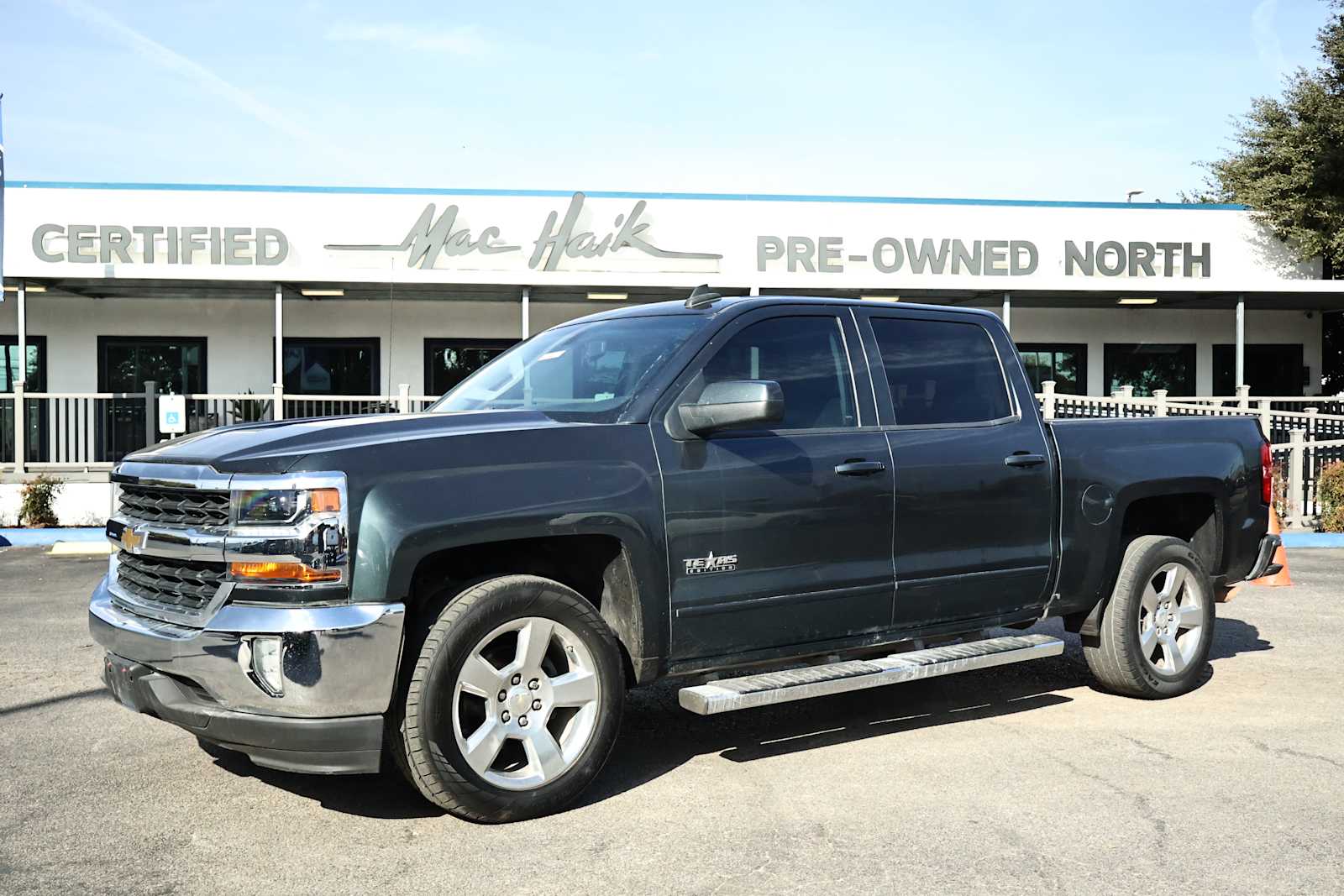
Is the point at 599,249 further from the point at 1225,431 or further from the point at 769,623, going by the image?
the point at 769,623

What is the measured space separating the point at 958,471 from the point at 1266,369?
837 inches

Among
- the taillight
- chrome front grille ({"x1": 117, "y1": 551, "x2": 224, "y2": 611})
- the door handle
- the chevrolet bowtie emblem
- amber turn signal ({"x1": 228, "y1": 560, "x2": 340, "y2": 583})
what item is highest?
the door handle

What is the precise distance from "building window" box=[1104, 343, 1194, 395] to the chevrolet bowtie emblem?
21.5 m

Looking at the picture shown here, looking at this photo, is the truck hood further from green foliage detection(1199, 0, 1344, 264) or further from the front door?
green foliage detection(1199, 0, 1344, 264)

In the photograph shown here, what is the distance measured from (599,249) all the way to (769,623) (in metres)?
16.6

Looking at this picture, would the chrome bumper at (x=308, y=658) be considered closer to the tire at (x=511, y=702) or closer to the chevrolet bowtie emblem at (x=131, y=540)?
the tire at (x=511, y=702)

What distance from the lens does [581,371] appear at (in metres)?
5.52

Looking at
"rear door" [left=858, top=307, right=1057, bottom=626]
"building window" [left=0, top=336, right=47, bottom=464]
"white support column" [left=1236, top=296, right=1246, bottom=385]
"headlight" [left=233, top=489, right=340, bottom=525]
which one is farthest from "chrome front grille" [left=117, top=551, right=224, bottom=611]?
"white support column" [left=1236, top=296, right=1246, bottom=385]

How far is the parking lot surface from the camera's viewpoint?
3.99 metres

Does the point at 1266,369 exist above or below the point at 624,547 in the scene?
above

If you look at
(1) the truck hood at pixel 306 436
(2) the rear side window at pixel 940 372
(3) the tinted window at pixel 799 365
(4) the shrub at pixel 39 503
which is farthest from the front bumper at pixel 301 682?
(4) the shrub at pixel 39 503

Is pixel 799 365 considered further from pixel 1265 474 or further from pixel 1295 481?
pixel 1295 481

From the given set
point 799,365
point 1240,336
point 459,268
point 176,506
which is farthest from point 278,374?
point 1240,336

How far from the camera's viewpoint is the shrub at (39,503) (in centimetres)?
1486
